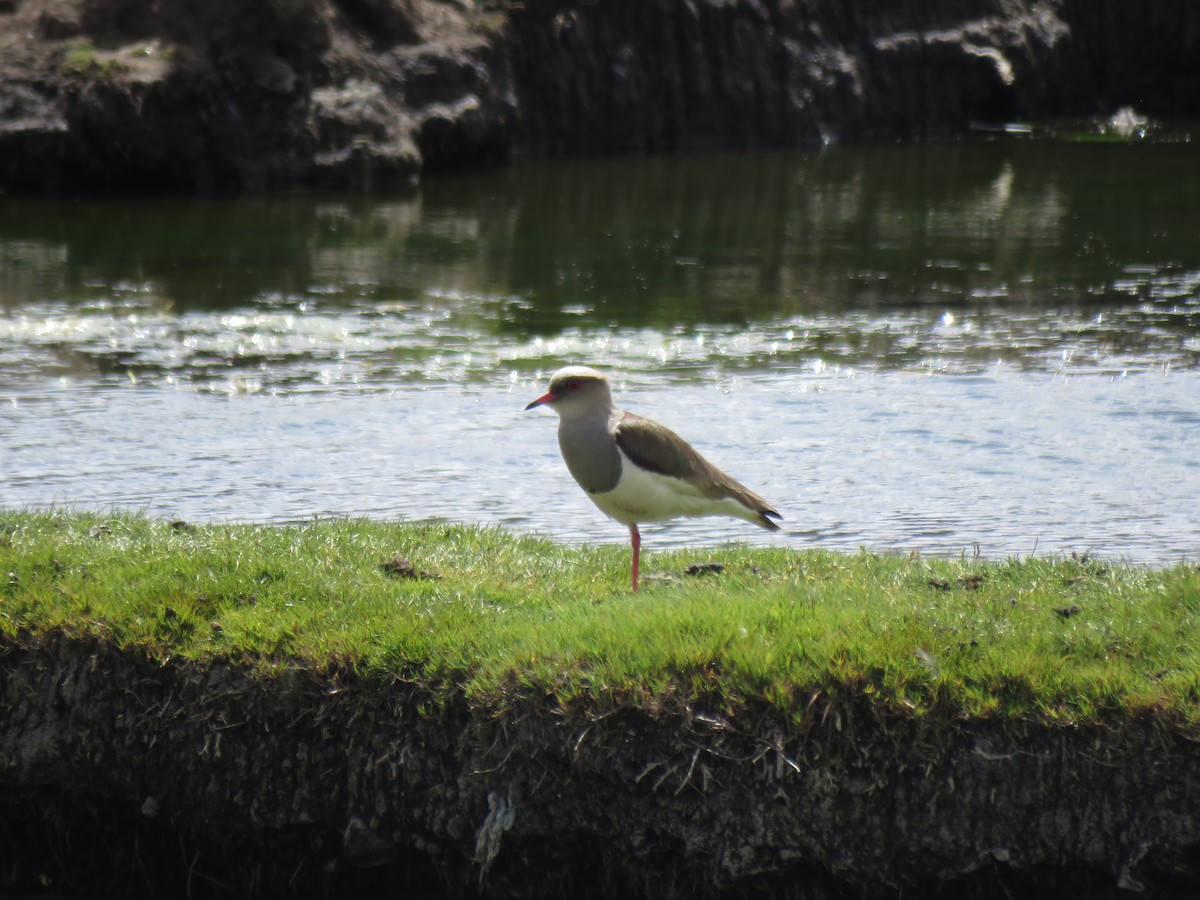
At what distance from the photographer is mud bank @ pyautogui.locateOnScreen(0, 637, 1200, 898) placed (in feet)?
15.2

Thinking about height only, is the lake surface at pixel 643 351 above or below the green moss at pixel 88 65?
below

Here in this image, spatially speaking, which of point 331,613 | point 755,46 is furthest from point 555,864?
point 755,46

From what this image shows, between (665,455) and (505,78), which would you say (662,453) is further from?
(505,78)

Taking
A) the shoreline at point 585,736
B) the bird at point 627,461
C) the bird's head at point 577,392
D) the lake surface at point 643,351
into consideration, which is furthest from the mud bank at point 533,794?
the lake surface at point 643,351

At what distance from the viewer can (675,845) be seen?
4.82 metres

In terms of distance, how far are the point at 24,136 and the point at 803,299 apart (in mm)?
10342

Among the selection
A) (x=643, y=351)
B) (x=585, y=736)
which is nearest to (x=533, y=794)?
(x=585, y=736)

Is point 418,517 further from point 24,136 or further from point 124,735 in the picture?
point 24,136

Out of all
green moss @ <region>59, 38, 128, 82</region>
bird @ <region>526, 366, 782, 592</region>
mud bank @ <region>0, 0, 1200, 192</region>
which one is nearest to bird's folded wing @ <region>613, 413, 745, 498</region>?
bird @ <region>526, 366, 782, 592</region>

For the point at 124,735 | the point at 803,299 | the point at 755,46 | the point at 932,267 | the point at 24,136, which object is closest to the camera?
the point at 124,735

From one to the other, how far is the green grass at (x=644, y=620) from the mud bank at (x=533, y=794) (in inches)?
3.3

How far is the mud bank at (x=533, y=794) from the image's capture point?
464 cm

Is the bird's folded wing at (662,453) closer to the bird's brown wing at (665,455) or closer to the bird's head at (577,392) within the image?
the bird's brown wing at (665,455)

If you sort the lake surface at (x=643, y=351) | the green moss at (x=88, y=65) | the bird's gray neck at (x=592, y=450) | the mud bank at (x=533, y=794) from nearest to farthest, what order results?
the mud bank at (x=533, y=794), the bird's gray neck at (x=592, y=450), the lake surface at (x=643, y=351), the green moss at (x=88, y=65)
